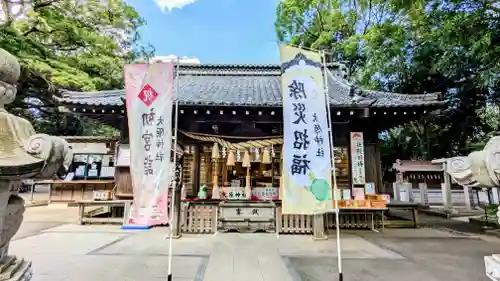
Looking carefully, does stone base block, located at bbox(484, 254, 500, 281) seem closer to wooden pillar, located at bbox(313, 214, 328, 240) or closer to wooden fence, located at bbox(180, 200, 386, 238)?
wooden pillar, located at bbox(313, 214, 328, 240)

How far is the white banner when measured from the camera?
417 centimetres

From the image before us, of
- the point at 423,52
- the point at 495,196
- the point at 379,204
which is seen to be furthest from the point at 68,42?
the point at 495,196

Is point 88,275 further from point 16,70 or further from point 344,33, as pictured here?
point 344,33

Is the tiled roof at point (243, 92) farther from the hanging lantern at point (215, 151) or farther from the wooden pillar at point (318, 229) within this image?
the wooden pillar at point (318, 229)

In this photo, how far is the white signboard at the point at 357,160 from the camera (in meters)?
8.16

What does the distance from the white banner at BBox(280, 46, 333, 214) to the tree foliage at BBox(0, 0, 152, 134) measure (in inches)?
460

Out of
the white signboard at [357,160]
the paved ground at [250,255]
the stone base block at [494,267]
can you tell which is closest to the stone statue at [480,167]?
the stone base block at [494,267]

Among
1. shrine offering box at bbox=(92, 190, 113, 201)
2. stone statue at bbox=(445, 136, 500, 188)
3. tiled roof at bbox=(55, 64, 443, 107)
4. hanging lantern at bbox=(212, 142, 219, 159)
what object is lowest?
shrine offering box at bbox=(92, 190, 113, 201)

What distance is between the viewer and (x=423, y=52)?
44.0 feet

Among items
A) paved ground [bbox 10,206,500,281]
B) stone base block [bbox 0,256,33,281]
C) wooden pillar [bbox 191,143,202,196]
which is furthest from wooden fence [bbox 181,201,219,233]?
Result: stone base block [bbox 0,256,33,281]

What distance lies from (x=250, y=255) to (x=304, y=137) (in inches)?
104

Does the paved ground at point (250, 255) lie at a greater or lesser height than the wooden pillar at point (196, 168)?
lesser

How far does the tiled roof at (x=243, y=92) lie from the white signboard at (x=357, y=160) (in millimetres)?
1282

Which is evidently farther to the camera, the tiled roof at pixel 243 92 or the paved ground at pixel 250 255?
the tiled roof at pixel 243 92
